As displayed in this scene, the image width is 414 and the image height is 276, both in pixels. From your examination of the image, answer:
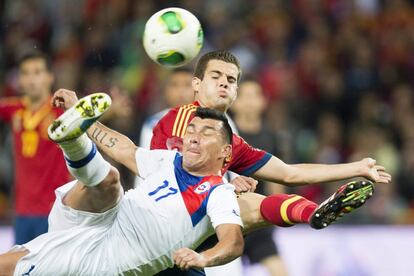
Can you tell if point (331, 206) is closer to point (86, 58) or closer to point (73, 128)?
point (73, 128)

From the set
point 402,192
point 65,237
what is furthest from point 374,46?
point 65,237

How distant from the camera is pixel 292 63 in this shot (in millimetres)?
12516

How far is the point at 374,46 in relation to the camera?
1254 cm

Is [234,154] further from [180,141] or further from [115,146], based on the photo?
[115,146]

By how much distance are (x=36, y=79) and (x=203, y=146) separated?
302cm

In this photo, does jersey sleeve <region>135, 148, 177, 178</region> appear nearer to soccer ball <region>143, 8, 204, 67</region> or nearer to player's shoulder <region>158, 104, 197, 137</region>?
player's shoulder <region>158, 104, 197, 137</region>

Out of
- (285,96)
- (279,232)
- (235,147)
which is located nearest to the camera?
(235,147)

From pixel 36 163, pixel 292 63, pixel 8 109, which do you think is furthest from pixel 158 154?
pixel 292 63

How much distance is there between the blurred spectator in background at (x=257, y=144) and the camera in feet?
27.8

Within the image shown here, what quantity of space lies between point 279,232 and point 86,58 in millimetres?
4191

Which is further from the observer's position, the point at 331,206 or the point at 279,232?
the point at 279,232

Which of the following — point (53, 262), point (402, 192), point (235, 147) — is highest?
point (235, 147)

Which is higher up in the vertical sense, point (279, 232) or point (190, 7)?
point (190, 7)

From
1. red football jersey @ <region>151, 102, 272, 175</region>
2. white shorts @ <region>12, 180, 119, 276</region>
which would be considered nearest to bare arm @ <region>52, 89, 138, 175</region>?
red football jersey @ <region>151, 102, 272, 175</region>
